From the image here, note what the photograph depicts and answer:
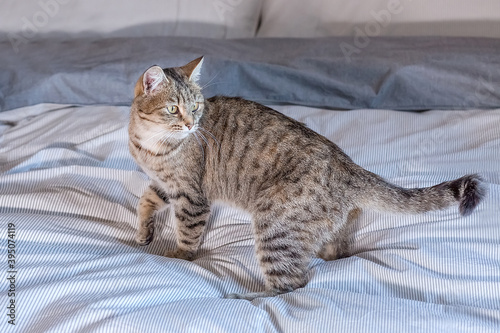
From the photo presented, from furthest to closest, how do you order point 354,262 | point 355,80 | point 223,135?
point 355,80
point 223,135
point 354,262

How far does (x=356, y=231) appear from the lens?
5.18 ft

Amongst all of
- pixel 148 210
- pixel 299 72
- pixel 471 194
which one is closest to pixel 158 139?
pixel 148 210

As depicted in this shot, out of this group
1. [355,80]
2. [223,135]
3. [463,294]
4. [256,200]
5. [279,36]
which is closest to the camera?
[463,294]

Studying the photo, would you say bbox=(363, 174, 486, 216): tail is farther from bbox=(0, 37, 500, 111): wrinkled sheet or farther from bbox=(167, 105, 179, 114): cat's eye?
bbox=(0, 37, 500, 111): wrinkled sheet

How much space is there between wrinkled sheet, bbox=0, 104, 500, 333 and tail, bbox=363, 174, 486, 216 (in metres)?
0.11

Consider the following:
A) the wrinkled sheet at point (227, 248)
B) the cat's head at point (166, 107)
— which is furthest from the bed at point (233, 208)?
the cat's head at point (166, 107)

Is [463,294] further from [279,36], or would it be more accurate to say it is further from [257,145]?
[279,36]

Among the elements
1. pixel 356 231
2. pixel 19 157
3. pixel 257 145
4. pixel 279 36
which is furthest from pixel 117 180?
pixel 279 36

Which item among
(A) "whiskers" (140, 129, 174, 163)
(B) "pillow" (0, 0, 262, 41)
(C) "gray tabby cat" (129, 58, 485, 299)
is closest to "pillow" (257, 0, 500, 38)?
(B) "pillow" (0, 0, 262, 41)

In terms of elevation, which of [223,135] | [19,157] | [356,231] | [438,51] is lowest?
[19,157]

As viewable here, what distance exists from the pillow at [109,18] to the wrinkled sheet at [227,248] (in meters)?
0.70

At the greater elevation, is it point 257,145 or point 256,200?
point 257,145

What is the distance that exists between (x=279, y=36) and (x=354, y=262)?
1642 mm

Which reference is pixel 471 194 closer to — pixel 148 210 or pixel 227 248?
pixel 227 248
